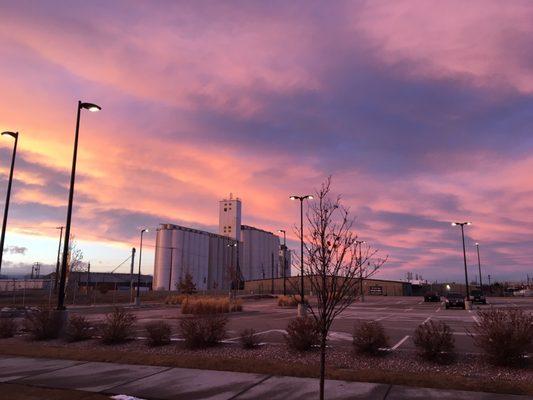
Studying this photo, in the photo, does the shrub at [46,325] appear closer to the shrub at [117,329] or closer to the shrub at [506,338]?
the shrub at [117,329]

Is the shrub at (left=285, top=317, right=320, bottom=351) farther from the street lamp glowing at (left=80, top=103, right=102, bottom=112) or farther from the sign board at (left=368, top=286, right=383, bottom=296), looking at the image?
the sign board at (left=368, top=286, right=383, bottom=296)

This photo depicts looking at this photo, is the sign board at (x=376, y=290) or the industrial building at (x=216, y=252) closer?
the sign board at (x=376, y=290)

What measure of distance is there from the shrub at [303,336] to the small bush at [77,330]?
280 inches

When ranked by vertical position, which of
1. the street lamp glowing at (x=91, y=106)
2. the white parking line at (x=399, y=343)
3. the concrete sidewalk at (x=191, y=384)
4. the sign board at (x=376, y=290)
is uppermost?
the street lamp glowing at (x=91, y=106)

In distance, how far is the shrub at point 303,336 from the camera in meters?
11.6

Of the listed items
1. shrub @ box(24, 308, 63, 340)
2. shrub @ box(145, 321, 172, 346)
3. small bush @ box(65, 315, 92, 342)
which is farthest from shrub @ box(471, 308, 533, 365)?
shrub @ box(24, 308, 63, 340)

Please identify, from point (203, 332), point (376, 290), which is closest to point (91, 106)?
point (203, 332)

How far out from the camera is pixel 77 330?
14.6m

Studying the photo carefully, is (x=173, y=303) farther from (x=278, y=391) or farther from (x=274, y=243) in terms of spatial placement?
(x=274, y=243)

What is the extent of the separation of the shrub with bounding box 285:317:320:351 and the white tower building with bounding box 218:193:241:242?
4467 inches

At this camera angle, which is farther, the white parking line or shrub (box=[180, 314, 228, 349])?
shrub (box=[180, 314, 228, 349])

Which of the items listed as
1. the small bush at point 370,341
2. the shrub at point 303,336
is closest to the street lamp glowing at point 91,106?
the shrub at point 303,336

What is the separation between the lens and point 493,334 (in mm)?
9766

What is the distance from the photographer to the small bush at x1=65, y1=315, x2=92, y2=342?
1446 centimetres
